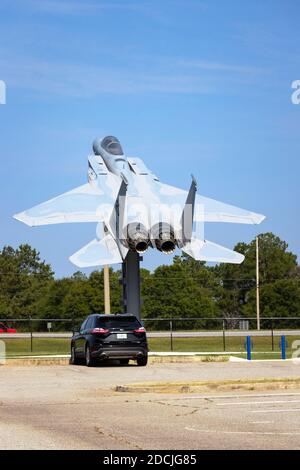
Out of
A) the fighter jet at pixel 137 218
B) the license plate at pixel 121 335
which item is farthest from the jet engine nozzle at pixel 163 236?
the license plate at pixel 121 335

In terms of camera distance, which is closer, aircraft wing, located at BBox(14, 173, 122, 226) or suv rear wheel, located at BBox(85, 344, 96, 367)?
suv rear wheel, located at BBox(85, 344, 96, 367)

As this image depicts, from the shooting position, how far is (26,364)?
31.3 meters

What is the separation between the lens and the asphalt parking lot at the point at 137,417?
1131 centimetres

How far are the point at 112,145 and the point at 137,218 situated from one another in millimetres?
10396

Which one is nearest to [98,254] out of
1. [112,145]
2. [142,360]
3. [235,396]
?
[142,360]

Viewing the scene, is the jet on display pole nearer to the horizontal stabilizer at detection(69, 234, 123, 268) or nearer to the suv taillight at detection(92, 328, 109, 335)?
the horizontal stabilizer at detection(69, 234, 123, 268)

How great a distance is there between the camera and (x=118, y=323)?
27.8 metres

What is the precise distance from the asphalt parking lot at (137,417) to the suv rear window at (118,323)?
195 inches

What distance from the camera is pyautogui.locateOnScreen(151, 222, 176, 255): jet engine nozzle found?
36656 millimetres

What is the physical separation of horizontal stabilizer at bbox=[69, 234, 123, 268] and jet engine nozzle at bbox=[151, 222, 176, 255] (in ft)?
5.13

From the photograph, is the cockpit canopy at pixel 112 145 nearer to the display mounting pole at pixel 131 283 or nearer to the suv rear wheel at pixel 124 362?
the display mounting pole at pixel 131 283

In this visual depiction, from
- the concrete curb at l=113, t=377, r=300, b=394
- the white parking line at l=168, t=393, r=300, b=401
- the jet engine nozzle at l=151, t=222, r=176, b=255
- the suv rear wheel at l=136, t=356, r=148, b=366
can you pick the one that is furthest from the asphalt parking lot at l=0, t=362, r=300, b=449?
the jet engine nozzle at l=151, t=222, r=176, b=255
